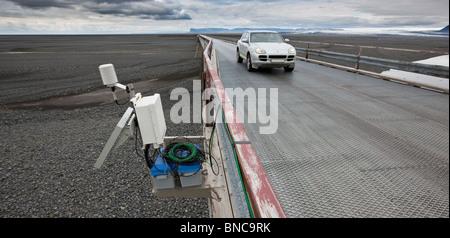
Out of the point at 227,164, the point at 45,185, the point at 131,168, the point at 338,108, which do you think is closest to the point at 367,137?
the point at 338,108

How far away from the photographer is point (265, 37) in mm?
12219

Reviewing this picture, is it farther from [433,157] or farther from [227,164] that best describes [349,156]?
[227,164]

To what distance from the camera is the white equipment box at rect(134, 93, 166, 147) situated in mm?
2756

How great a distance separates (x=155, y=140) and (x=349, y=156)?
9.97 feet

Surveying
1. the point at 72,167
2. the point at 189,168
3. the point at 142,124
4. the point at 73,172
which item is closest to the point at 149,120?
the point at 142,124

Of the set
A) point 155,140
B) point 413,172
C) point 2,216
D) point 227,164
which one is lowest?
point 2,216

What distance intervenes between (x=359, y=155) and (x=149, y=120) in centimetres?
331

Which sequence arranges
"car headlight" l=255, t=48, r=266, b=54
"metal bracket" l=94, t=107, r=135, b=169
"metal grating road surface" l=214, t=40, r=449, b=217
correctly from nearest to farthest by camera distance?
"metal bracket" l=94, t=107, r=135, b=169 → "metal grating road surface" l=214, t=40, r=449, b=217 → "car headlight" l=255, t=48, r=266, b=54

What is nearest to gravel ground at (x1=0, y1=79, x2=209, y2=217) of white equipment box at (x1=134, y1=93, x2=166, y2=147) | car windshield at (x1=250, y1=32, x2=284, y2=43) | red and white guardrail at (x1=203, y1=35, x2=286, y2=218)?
white equipment box at (x1=134, y1=93, x2=166, y2=147)

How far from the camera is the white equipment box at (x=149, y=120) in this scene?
276 cm

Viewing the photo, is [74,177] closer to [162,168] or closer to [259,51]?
[162,168]

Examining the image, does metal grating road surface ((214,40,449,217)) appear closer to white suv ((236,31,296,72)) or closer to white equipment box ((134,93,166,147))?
white equipment box ((134,93,166,147))

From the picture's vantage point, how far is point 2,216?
12.5 ft

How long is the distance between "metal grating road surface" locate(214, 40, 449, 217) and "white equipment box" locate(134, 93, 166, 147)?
1.65 m
